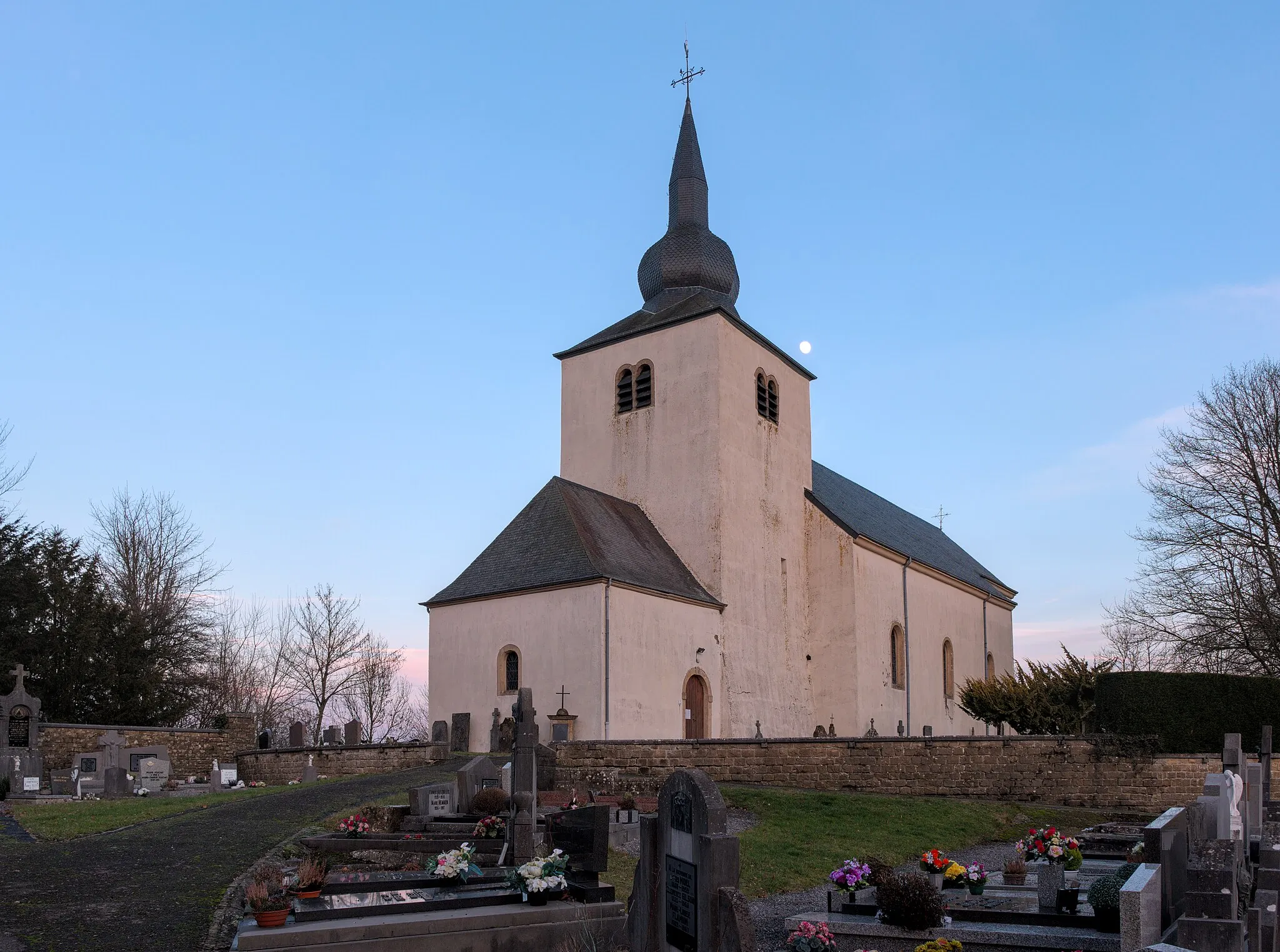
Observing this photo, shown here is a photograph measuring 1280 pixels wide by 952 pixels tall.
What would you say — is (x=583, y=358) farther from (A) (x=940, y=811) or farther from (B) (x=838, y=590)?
(A) (x=940, y=811)

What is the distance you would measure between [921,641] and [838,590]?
199 inches

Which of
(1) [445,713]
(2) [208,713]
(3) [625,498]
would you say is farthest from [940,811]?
(2) [208,713]

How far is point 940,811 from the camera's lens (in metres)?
16.8

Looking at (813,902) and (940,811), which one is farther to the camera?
(940,811)

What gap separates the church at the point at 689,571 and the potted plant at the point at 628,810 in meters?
8.44

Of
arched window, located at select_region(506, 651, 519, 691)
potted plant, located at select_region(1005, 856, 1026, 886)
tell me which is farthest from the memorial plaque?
arched window, located at select_region(506, 651, 519, 691)

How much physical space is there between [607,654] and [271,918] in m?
16.4

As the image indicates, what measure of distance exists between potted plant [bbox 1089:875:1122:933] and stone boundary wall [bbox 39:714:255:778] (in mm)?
21091

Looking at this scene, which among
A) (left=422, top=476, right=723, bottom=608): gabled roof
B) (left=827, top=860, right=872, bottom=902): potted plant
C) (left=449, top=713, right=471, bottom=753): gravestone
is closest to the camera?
(left=827, top=860, right=872, bottom=902): potted plant

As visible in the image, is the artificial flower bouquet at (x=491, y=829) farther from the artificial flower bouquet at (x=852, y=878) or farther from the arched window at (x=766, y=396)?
the arched window at (x=766, y=396)

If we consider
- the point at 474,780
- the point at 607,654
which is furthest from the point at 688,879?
the point at 607,654

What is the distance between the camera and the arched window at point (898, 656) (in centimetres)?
3206

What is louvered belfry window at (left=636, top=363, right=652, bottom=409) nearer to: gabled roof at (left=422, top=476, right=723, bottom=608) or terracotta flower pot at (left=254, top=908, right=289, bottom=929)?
gabled roof at (left=422, top=476, right=723, bottom=608)

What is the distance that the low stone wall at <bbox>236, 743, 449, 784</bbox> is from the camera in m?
22.8
